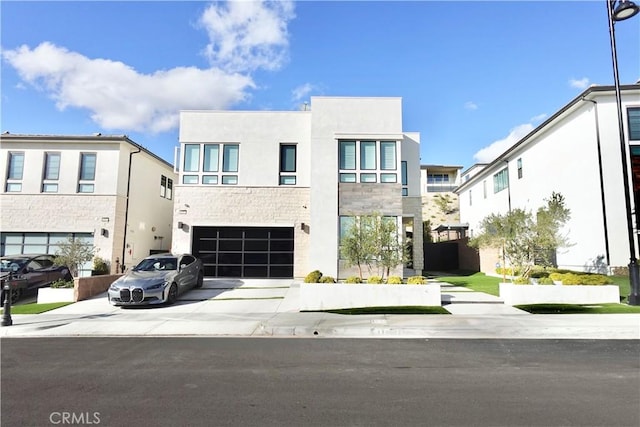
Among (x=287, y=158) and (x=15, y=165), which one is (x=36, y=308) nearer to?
(x=15, y=165)

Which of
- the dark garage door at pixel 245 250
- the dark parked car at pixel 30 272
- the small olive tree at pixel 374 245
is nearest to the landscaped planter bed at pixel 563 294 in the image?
the small olive tree at pixel 374 245

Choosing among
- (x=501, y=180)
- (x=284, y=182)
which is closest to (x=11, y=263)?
(x=284, y=182)

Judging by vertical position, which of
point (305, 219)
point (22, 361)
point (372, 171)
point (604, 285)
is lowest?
point (22, 361)

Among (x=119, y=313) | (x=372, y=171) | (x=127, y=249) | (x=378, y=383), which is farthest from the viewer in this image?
(x=127, y=249)

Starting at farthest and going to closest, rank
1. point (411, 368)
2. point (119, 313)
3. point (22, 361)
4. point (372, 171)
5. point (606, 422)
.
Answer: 1. point (372, 171)
2. point (119, 313)
3. point (22, 361)
4. point (411, 368)
5. point (606, 422)

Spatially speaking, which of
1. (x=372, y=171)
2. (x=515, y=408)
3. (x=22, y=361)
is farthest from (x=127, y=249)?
(x=515, y=408)

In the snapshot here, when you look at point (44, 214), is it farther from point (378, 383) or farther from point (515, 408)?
point (515, 408)

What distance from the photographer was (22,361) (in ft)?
22.3

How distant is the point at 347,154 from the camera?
1830 cm

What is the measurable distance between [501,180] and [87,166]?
78.3 ft

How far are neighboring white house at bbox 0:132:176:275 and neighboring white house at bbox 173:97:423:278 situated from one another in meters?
3.48

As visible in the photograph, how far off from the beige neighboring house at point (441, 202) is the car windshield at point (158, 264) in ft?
70.2

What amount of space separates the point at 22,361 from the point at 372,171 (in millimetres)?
14289

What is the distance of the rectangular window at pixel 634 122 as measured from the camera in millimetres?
15859
